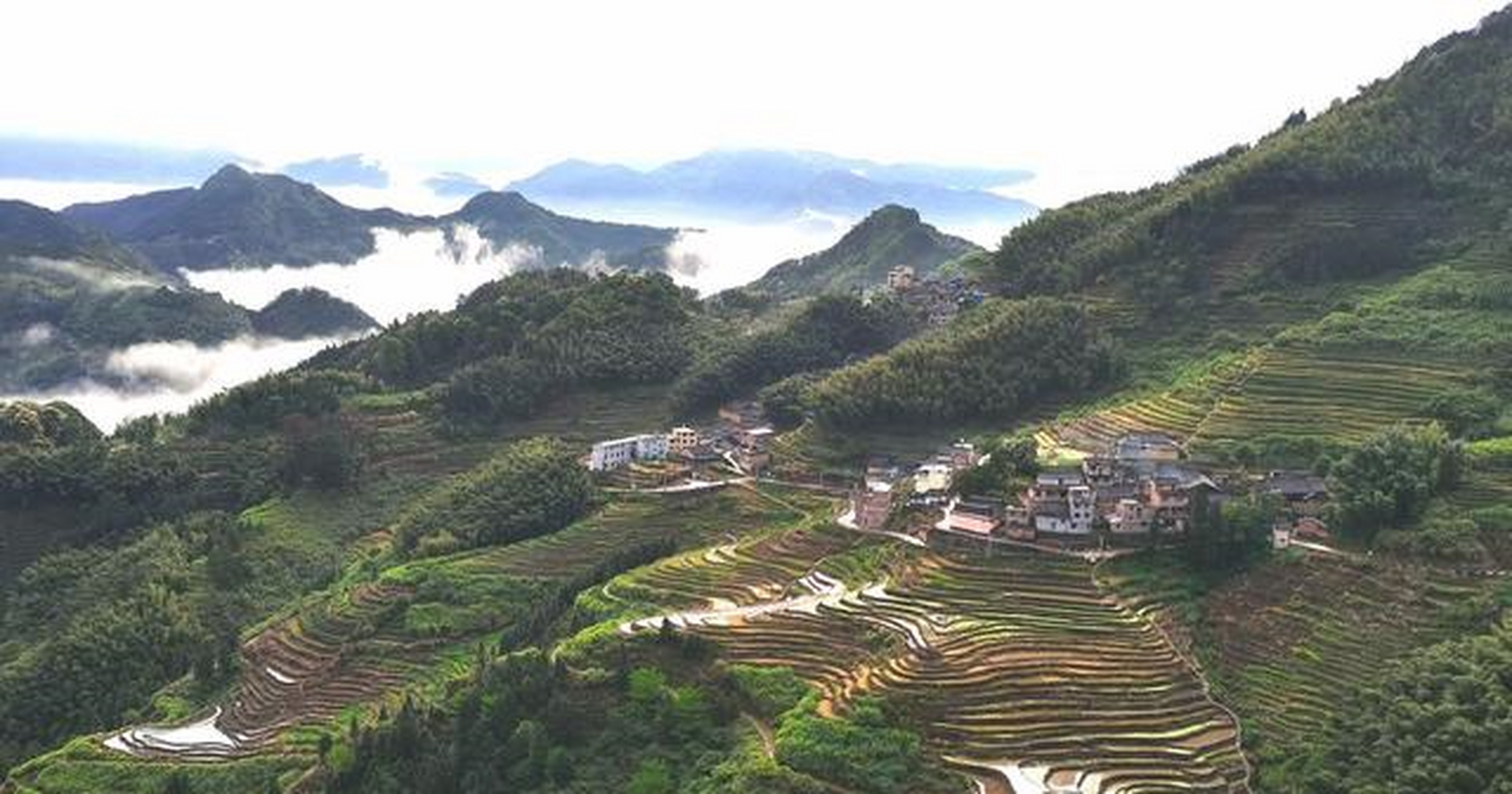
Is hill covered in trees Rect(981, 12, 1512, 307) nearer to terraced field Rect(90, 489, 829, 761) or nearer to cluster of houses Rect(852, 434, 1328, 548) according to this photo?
cluster of houses Rect(852, 434, 1328, 548)

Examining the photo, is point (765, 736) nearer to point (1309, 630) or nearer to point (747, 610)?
point (747, 610)

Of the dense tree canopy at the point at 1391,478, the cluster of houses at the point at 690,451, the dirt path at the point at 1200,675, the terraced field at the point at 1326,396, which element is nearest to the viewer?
the dirt path at the point at 1200,675

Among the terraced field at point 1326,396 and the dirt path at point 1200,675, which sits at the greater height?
the terraced field at point 1326,396

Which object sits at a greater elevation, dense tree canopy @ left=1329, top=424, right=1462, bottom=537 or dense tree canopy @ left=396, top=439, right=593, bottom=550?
dense tree canopy @ left=1329, top=424, right=1462, bottom=537

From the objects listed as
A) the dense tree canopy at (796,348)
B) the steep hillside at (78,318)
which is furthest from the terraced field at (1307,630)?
the steep hillside at (78,318)

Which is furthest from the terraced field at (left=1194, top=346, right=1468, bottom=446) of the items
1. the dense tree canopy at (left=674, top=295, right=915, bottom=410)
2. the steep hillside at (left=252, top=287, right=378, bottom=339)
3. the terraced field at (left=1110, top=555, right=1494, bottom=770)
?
the steep hillside at (left=252, top=287, right=378, bottom=339)

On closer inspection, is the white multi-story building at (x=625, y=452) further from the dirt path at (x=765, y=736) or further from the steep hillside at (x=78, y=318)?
the steep hillside at (x=78, y=318)
